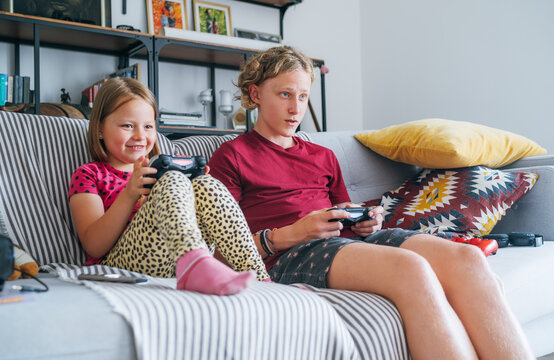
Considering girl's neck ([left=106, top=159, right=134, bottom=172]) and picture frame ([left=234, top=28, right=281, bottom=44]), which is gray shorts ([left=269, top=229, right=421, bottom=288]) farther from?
picture frame ([left=234, top=28, right=281, bottom=44])

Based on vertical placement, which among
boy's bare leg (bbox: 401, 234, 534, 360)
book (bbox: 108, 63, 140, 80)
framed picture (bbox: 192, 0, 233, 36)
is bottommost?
boy's bare leg (bbox: 401, 234, 534, 360)

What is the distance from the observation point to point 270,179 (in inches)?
56.6

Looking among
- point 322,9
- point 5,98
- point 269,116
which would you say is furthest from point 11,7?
point 322,9

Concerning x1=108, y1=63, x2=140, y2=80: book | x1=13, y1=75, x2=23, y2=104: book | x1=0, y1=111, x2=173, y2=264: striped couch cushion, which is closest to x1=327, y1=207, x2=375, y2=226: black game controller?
x1=0, y1=111, x2=173, y2=264: striped couch cushion

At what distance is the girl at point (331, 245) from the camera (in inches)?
37.0

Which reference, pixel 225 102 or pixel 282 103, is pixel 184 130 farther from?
pixel 282 103

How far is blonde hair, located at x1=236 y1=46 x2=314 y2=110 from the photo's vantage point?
1.51 meters

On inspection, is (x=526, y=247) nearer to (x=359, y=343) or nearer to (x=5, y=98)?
(x=359, y=343)

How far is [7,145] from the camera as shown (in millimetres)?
1312

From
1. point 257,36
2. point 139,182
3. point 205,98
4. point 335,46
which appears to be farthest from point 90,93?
point 139,182

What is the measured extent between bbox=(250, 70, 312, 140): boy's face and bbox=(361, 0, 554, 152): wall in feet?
6.32

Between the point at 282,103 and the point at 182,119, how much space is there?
68.1 inches

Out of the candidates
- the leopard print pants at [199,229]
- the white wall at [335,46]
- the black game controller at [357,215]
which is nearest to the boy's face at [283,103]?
the black game controller at [357,215]

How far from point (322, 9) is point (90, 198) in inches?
125
